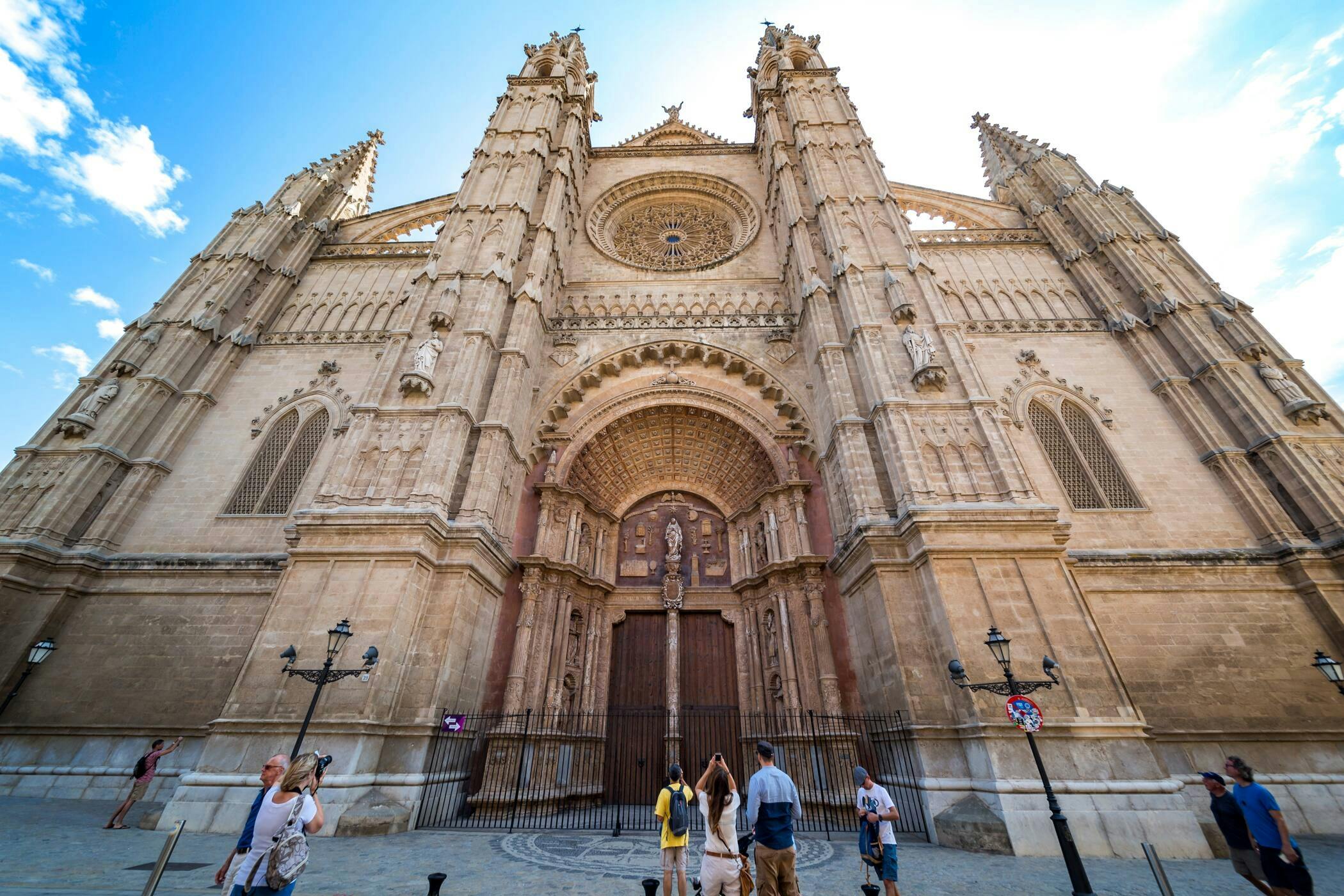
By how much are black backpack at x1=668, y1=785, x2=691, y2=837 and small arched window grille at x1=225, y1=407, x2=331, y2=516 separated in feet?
43.2

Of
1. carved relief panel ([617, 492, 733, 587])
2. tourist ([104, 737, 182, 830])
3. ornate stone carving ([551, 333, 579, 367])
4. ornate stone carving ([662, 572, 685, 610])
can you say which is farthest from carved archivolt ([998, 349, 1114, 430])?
tourist ([104, 737, 182, 830])

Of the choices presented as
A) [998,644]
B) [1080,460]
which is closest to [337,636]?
[998,644]

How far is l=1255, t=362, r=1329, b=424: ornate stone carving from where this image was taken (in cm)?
1273

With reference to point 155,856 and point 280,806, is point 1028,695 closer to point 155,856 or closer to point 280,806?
point 280,806

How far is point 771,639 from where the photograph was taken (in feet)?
44.9

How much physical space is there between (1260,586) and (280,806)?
686 inches

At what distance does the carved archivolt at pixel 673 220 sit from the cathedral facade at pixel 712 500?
200cm

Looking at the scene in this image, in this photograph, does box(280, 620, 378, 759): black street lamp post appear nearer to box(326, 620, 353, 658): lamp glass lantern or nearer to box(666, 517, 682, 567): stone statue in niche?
box(326, 620, 353, 658): lamp glass lantern

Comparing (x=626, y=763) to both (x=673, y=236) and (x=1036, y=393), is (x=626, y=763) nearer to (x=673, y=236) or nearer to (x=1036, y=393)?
(x=1036, y=393)

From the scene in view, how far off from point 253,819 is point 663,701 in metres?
11.8

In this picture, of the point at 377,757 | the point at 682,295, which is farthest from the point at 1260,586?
the point at 377,757

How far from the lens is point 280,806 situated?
346cm

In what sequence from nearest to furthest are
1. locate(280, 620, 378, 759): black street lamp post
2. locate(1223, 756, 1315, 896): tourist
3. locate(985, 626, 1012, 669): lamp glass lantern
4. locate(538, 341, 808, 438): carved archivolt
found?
locate(1223, 756, 1315, 896): tourist, locate(985, 626, 1012, 669): lamp glass lantern, locate(280, 620, 378, 759): black street lamp post, locate(538, 341, 808, 438): carved archivolt

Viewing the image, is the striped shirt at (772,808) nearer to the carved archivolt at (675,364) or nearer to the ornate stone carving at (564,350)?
the carved archivolt at (675,364)
